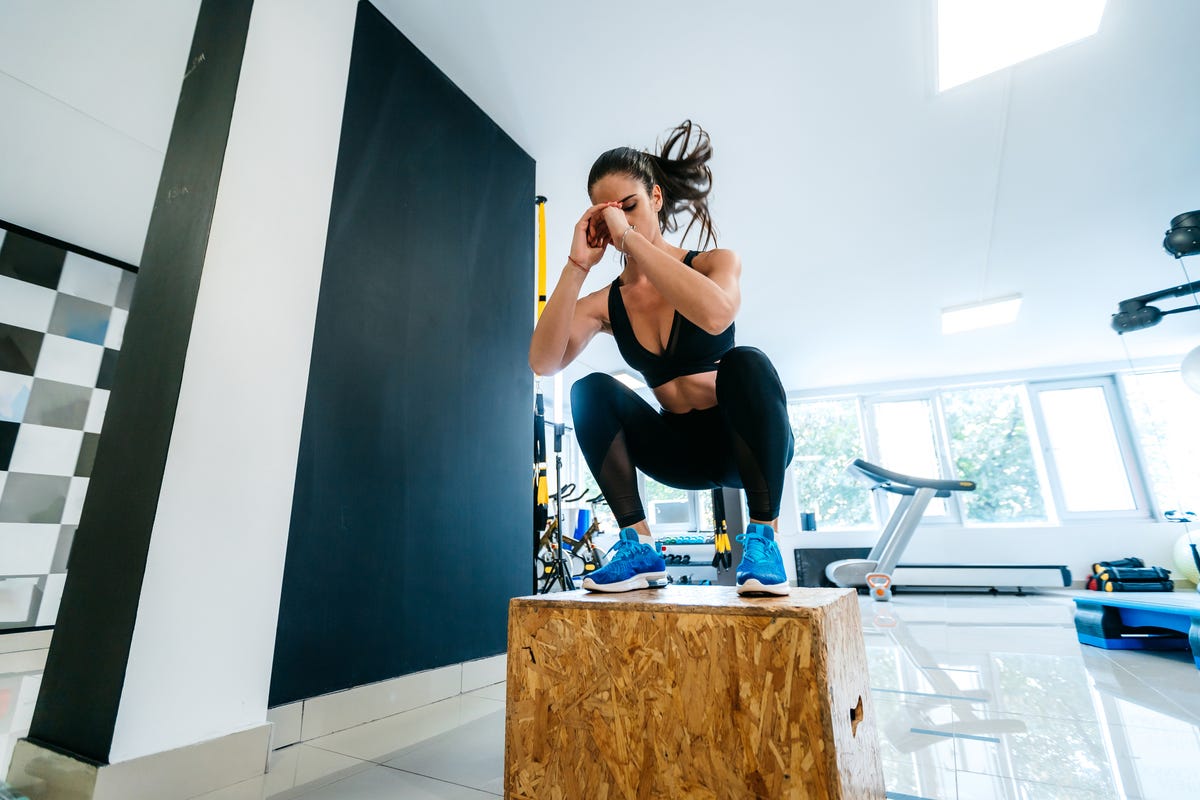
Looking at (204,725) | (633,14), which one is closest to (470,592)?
(204,725)

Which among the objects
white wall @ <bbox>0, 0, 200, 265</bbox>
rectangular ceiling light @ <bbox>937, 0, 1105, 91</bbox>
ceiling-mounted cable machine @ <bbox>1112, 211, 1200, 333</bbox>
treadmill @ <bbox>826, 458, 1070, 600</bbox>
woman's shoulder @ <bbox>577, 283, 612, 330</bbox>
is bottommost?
treadmill @ <bbox>826, 458, 1070, 600</bbox>

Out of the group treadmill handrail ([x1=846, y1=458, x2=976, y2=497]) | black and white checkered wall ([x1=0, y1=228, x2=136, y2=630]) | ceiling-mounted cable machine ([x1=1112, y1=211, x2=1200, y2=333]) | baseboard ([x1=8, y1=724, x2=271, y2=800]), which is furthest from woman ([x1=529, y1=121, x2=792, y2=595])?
treadmill handrail ([x1=846, y1=458, x2=976, y2=497])

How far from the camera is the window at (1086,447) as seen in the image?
598 centimetres

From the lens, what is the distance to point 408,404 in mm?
1743

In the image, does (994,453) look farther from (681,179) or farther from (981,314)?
(681,179)

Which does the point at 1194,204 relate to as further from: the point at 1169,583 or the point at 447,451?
the point at 447,451

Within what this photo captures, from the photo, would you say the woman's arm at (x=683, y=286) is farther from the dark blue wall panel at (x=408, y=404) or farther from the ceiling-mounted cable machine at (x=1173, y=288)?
the ceiling-mounted cable machine at (x=1173, y=288)

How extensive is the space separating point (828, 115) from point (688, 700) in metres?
2.92

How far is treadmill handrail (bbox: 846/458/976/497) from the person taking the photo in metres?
4.97

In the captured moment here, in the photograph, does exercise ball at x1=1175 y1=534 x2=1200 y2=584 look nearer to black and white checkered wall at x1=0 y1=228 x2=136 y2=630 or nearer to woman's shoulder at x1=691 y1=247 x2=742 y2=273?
woman's shoulder at x1=691 y1=247 x2=742 y2=273

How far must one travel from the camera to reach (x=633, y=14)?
210cm

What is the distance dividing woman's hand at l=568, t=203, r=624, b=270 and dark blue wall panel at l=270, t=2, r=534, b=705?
84cm

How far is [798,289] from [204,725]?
4.50 metres

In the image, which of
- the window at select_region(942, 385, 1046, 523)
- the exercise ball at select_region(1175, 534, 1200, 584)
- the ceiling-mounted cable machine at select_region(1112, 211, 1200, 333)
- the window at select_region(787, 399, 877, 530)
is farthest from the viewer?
the window at select_region(787, 399, 877, 530)
